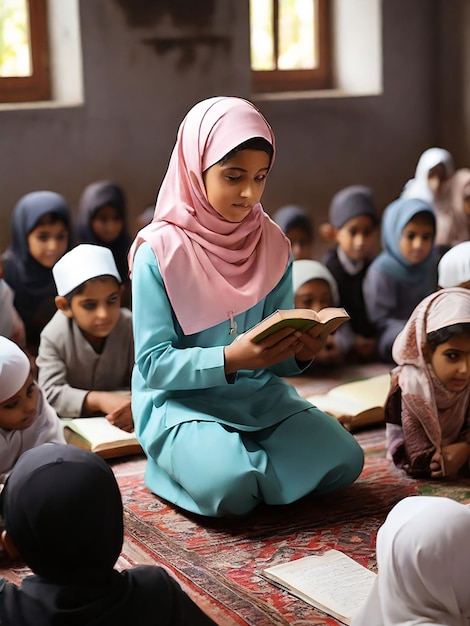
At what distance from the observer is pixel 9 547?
283 cm

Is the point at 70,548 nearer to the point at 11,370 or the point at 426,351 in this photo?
the point at 11,370

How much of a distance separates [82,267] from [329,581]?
1.80m

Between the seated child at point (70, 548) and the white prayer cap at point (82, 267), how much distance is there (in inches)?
81.0

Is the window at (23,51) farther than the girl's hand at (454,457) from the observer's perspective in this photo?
Yes

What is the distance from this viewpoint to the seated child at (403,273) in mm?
5137

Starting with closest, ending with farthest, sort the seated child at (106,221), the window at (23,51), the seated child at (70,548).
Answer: the seated child at (70,548), the seated child at (106,221), the window at (23,51)

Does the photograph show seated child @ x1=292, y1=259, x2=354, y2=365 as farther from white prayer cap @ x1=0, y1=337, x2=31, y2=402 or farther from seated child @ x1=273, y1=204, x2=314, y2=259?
white prayer cap @ x1=0, y1=337, x2=31, y2=402

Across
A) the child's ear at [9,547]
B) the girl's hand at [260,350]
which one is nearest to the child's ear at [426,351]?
the girl's hand at [260,350]

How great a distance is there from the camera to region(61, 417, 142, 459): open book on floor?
3.70 m

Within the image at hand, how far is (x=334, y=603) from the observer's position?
8.39 feet

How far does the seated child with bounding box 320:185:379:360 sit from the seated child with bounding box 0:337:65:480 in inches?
87.9

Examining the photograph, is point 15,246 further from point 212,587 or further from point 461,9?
point 461,9

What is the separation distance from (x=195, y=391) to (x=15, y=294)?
7.03 feet

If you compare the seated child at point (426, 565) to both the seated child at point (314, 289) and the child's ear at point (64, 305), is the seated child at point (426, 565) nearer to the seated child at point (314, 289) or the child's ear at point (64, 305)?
the child's ear at point (64, 305)
